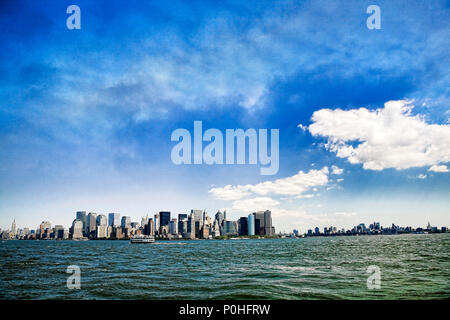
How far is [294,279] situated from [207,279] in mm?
8800
